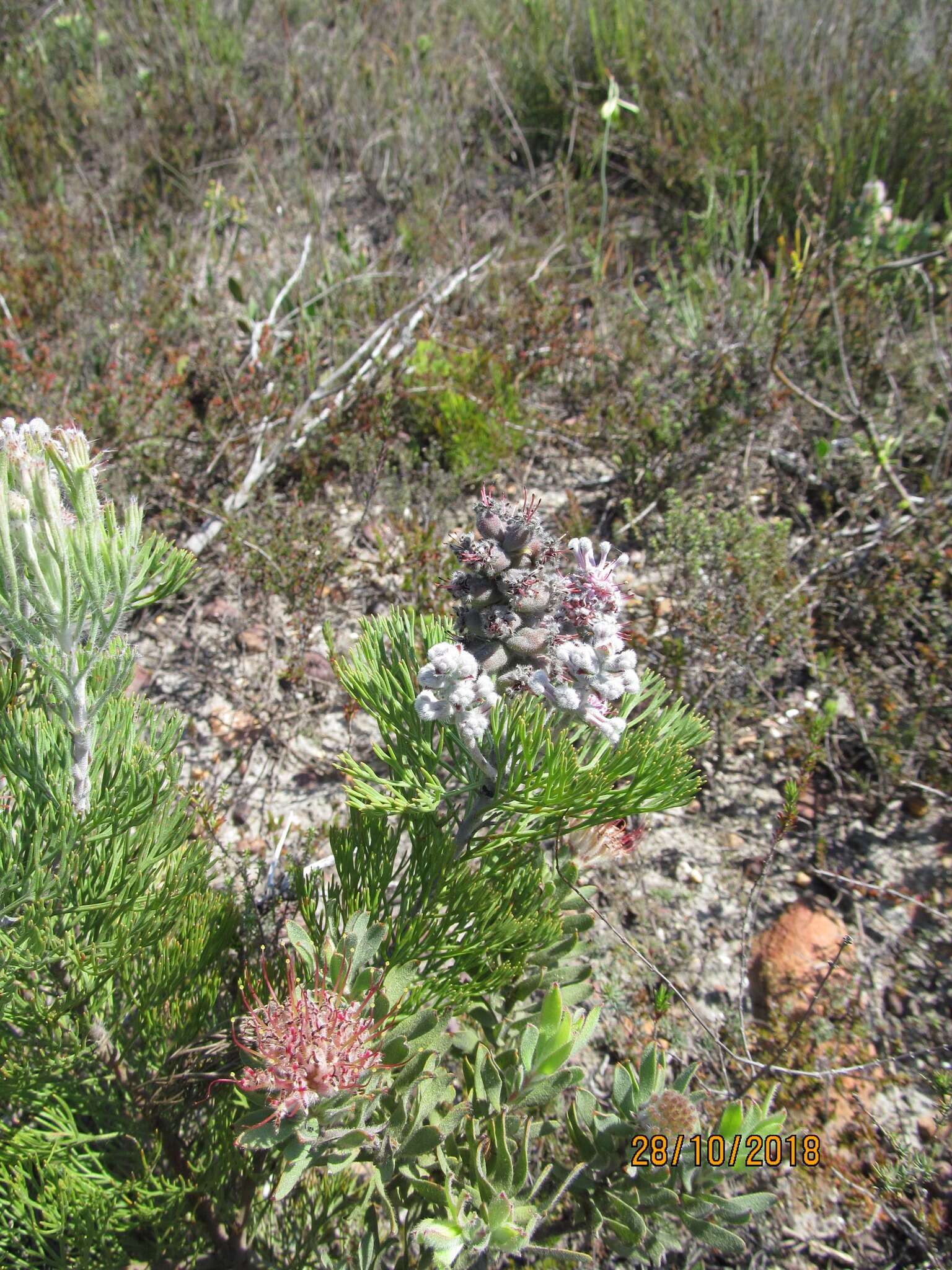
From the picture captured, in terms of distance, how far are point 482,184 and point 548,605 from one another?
4.76m

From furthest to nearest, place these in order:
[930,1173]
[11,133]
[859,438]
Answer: [11,133], [859,438], [930,1173]

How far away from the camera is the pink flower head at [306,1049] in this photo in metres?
1.30

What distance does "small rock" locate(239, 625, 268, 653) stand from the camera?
3.15 meters

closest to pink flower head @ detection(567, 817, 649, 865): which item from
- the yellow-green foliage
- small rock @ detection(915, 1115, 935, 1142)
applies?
small rock @ detection(915, 1115, 935, 1142)

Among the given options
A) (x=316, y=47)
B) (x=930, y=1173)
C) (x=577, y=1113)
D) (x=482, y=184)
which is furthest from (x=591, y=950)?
(x=316, y=47)

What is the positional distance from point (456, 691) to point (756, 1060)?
5.40 ft

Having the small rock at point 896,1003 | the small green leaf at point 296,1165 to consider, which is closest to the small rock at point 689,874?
the small rock at point 896,1003

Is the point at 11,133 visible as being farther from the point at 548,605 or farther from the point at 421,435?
the point at 548,605

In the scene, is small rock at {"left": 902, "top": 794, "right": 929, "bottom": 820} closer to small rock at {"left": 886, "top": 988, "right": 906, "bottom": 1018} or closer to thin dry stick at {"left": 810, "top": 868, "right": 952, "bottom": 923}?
thin dry stick at {"left": 810, "top": 868, "right": 952, "bottom": 923}

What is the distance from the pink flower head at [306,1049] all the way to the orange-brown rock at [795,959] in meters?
1.38

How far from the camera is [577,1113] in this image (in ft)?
5.74

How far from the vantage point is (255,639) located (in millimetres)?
3186

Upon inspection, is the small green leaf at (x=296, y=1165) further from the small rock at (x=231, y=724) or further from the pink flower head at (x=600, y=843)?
the small rock at (x=231, y=724)

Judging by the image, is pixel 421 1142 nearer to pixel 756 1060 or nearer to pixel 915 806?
pixel 756 1060
